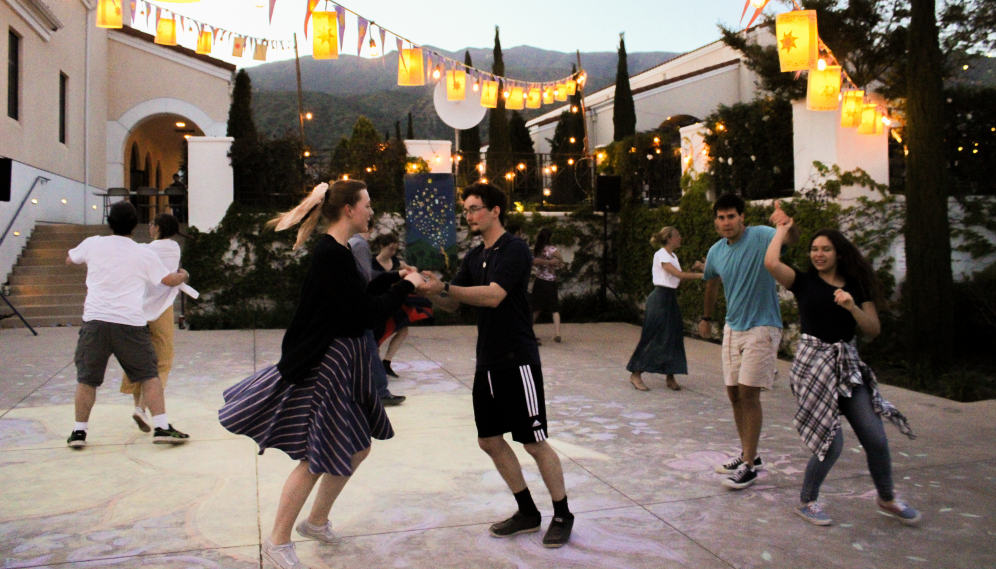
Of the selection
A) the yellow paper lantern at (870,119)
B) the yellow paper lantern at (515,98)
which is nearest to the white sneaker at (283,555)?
the yellow paper lantern at (870,119)

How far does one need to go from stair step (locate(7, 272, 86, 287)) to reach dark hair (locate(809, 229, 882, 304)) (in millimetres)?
13228

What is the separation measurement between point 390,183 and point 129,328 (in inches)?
349

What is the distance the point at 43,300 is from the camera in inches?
507

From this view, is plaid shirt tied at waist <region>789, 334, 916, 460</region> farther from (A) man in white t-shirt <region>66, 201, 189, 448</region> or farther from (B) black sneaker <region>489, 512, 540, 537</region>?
(A) man in white t-shirt <region>66, 201, 189, 448</region>

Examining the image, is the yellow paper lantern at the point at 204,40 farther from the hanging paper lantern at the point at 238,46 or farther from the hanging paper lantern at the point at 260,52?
the hanging paper lantern at the point at 260,52

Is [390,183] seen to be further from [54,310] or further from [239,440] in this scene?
[239,440]

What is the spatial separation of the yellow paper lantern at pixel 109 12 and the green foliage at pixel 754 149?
804cm

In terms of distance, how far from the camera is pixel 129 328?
5.14m

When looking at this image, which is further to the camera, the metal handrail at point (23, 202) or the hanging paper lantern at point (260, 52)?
the hanging paper lantern at point (260, 52)

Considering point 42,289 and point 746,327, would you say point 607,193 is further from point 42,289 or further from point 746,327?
point 42,289

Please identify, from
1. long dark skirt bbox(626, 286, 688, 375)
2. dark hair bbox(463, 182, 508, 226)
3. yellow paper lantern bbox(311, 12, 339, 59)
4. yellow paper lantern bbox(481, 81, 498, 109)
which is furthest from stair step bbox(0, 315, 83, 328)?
dark hair bbox(463, 182, 508, 226)

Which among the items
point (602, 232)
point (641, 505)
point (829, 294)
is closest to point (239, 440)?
point (641, 505)

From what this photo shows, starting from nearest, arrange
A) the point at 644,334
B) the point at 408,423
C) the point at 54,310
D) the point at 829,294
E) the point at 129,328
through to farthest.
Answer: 1. the point at 829,294
2. the point at 129,328
3. the point at 408,423
4. the point at 644,334
5. the point at 54,310

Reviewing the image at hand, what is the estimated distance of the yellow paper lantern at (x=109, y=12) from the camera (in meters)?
9.12
